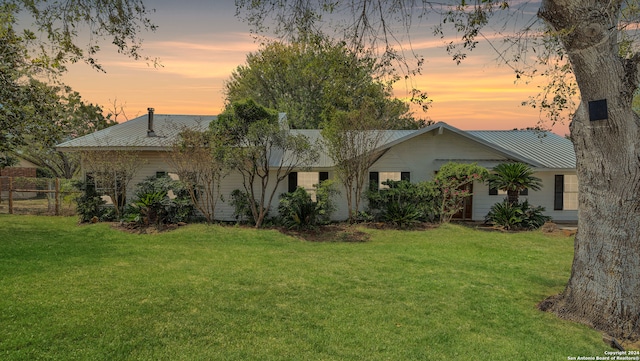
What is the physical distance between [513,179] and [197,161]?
12.0 m

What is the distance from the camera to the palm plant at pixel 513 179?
577 inches

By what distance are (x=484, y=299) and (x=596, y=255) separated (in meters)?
1.87

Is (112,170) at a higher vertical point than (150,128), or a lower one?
lower

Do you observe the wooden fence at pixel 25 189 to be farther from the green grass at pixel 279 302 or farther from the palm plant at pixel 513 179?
the palm plant at pixel 513 179

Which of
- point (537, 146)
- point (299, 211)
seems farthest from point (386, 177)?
point (537, 146)

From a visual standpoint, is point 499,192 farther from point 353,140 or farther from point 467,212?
point 353,140

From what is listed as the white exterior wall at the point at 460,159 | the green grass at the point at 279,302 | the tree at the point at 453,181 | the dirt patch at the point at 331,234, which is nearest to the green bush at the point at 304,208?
the dirt patch at the point at 331,234

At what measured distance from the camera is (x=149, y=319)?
548cm

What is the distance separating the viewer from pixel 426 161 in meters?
16.7

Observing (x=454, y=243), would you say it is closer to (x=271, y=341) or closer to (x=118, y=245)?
(x=271, y=341)

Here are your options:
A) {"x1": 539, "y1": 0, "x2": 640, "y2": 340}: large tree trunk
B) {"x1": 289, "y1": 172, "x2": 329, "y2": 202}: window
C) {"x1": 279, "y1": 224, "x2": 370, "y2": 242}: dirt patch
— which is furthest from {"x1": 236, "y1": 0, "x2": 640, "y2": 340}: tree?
{"x1": 289, "y1": 172, "x2": 329, "y2": 202}: window

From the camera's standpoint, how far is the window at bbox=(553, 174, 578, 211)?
16797 millimetres

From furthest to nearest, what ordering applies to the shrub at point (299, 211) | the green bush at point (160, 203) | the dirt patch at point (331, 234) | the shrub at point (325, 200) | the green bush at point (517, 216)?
→ 1. the green bush at point (517, 216)
2. the shrub at point (325, 200)
3. the shrub at point (299, 211)
4. the green bush at point (160, 203)
5. the dirt patch at point (331, 234)

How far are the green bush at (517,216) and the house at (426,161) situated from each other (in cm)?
134
